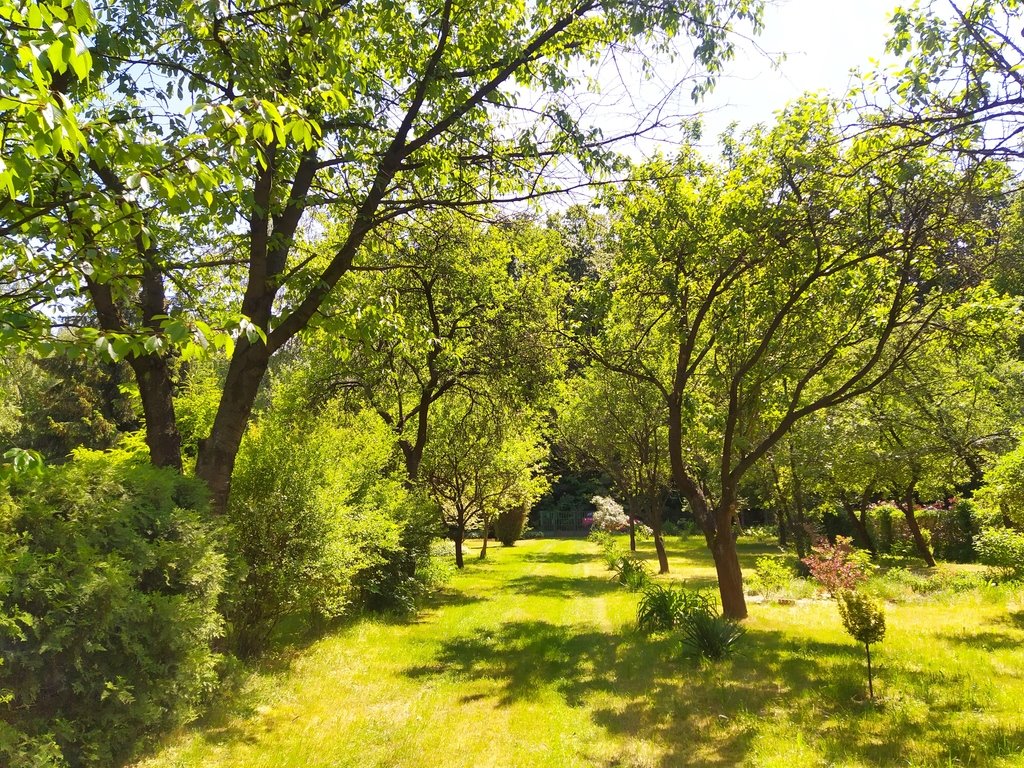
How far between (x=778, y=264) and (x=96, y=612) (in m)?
8.98

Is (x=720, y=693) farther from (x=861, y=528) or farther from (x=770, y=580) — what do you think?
(x=861, y=528)

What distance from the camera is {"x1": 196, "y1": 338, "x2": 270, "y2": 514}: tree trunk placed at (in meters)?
6.42

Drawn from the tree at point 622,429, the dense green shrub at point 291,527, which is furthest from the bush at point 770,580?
the dense green shrub at point 291,527

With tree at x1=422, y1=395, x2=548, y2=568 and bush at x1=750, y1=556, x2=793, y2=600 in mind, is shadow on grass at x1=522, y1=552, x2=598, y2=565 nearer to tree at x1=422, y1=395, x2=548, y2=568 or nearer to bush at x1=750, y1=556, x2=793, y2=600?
tree at x1=422, y1=395, x2=548, y2=568

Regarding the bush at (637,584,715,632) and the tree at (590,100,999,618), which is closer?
the tree at (590,100,999,618)

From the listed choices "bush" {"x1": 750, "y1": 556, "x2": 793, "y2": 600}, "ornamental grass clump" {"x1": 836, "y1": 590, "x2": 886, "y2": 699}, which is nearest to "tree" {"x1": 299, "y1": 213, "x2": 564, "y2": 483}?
"ornamental grass clump" {"x1": 836, "y1": 590, "x2": 886, "y2": 699}

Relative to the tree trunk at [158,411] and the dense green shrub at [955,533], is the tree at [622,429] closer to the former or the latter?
the dense green shrub at [955,533]

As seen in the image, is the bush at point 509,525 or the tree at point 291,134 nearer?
the tree at point 291,134

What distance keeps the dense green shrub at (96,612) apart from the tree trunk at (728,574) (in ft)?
25.7

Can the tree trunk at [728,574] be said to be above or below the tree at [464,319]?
below

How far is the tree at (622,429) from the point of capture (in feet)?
56.7

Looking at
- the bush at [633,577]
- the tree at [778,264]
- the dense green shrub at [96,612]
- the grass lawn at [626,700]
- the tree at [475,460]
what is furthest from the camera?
the tree at [475,460]

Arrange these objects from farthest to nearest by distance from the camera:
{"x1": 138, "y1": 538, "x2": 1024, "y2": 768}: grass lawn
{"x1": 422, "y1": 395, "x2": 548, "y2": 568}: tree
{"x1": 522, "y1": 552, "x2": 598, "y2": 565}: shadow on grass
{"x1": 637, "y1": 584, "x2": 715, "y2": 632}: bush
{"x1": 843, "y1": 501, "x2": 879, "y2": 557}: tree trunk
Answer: {"x1": 522, "y1": 552, "x2": 598, "y2": 565}: shadow on grass, {"x1": 843, "y1": 501, "x2": 879, "y2": 557}: tree trunk, {"x1": 422, "y1": 395, "x2": 548, "y2": 568}: tree, {"x1": 637, "y1": 584, "x2": 715, "y2": 632}: bush, {"x1": 138, "y1": 538, "x2": 1024, "y2": 768}: grass lawn

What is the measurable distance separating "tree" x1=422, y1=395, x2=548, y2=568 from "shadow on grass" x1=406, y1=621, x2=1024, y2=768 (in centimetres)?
605
